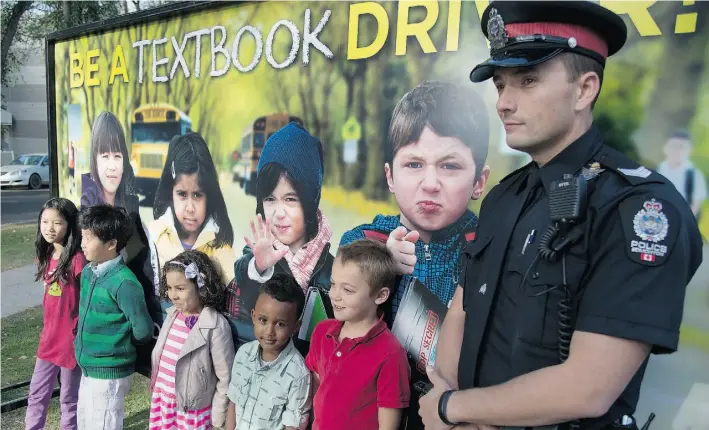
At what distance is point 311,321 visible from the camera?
265cm

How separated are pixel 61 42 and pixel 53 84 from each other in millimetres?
314

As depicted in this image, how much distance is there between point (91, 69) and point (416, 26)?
2623 millimetres

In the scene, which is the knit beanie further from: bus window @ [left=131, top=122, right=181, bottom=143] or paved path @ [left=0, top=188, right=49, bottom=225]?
paved path @ [left=0, top=188, right=49, bottom=225]

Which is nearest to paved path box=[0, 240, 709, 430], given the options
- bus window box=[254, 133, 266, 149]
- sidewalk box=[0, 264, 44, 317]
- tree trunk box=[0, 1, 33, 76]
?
bus window box=[254, 133, 266, 149]

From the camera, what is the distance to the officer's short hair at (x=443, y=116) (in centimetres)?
206

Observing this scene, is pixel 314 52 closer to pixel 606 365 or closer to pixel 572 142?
pixel 572 142

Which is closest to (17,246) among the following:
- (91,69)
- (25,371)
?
(25,371)

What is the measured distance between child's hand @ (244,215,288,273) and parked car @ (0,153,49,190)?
810 inches

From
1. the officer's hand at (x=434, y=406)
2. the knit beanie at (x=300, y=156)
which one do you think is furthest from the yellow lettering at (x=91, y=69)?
the officer's hand at (x=434, y=406)

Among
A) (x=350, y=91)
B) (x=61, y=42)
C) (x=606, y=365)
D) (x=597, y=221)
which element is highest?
(x=61, y=42)

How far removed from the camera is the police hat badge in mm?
1345

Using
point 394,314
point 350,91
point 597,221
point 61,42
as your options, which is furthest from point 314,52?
point 61,42

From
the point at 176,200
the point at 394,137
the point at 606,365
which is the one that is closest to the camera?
the point at 606,365

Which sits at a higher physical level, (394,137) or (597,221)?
(394,137)
